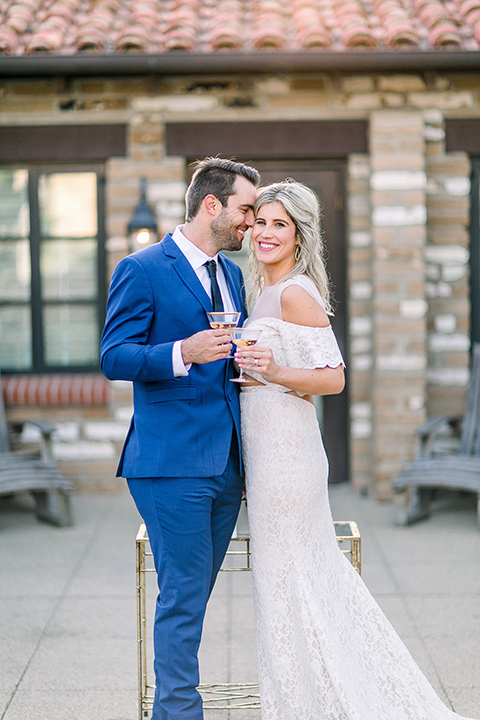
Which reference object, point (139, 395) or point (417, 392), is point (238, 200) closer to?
point (139, 395)

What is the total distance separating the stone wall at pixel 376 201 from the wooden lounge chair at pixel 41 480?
57cm

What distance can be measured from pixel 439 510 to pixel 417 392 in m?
0.85

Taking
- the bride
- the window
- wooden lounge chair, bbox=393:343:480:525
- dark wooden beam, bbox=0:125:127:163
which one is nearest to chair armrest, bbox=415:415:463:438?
wooden lounge chair, bbox=393:343:480:525

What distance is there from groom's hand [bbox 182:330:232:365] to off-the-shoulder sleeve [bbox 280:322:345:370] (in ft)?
1.10

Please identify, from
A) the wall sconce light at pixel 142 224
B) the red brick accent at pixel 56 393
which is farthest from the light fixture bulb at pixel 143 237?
the red brick accent at pixel 56 393

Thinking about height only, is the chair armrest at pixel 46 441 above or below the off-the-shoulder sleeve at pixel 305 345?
below

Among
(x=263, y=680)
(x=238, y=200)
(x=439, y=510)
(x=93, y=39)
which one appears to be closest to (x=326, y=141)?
(x=93, y=39)

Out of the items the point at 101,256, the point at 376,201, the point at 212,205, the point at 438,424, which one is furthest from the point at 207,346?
the point at 101,256

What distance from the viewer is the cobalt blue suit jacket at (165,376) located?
8.59ft

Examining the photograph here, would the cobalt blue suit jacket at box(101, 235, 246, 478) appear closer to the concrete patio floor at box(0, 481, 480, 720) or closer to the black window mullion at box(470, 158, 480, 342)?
the concrete patio floor at box(0, 481, 480, 720)

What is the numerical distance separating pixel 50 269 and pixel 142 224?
0.95 metres

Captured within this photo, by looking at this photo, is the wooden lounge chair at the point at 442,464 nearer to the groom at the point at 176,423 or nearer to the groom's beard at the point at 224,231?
the groom at the point at 176,423

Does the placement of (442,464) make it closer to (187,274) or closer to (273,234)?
(273,234)

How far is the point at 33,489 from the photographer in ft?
18.1
